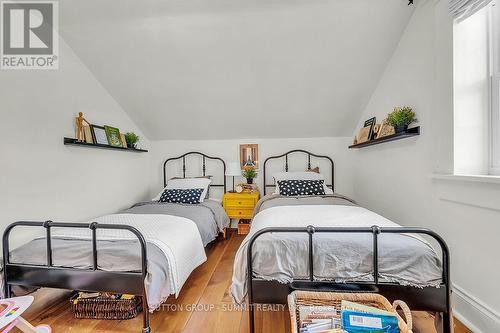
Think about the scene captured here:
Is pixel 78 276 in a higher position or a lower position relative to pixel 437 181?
lower

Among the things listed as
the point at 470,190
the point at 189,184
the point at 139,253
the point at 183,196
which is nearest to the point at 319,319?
the point at 139,253

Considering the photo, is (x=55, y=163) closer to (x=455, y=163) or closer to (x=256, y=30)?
(x=256, y=30)

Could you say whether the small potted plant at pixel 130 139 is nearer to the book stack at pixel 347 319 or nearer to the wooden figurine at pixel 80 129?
the wooden figurine at pixel 80 129

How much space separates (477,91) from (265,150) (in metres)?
2.57

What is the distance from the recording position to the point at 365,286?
54.7 inches

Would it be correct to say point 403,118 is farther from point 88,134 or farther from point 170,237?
point 88,134

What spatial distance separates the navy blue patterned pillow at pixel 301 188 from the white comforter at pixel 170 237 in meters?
1.36

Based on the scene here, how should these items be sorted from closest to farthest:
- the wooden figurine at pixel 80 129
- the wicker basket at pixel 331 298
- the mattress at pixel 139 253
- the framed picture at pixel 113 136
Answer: the wicker basket at pixel 331 298 → the mattress at pixel 139 253 → the wooden figurine at pixel 80 129 → the framed picture at pixel 113 136

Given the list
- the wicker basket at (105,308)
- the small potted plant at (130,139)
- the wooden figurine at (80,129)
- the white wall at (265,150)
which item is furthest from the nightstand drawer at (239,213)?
the wooden figurine at (80,129)

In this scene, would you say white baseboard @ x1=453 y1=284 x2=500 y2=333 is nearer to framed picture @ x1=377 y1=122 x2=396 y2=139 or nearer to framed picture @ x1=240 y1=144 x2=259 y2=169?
framed picture @ x1=377 y1=122 x2=396 y2=139

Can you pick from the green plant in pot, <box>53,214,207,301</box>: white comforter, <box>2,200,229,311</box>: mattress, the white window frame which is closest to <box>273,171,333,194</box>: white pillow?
the green plant in pot

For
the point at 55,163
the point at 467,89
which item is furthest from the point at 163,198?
the point at 467,89

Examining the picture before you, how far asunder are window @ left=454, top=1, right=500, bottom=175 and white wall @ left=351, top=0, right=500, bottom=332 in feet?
0.18

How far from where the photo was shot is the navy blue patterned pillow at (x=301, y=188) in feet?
10.4
